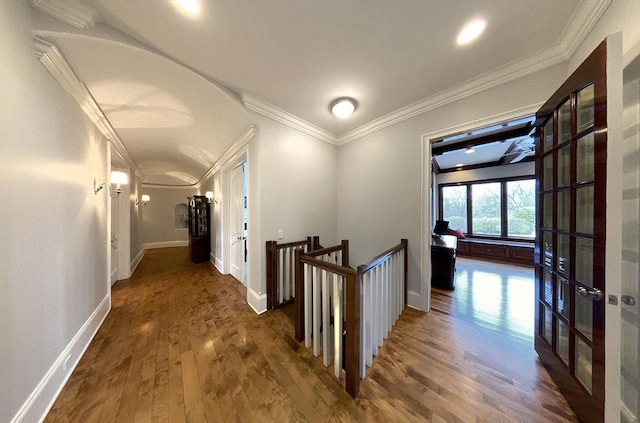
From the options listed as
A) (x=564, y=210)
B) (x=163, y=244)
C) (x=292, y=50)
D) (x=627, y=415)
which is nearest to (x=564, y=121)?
(x=564, y=210)

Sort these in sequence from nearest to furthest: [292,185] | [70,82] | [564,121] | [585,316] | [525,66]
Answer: [585,316], [564,121], [70,82], [525,66], [292,185]

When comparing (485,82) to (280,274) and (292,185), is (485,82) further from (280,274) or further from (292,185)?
(280,274)

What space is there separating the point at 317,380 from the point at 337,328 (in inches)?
16.1

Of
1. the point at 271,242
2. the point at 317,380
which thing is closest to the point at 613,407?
the point at 317,380

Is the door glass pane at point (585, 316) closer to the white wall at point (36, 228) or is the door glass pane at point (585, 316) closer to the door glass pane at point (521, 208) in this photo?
the white wall at point (36, 228)

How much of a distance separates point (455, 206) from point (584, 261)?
5.51 meters

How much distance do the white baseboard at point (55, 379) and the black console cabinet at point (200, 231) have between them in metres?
3.02

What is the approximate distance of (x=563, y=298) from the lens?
1382 millimetres

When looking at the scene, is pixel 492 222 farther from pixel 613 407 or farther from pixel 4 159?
pixel 4 159

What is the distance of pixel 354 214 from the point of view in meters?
3.26

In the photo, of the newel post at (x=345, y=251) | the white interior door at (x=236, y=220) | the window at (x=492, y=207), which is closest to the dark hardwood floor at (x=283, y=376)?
the newel post at (x=345, y=251)

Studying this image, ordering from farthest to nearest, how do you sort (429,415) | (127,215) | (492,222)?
(492,222), (127,215), (429,415)

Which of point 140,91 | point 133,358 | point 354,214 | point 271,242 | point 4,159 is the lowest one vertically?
point 133,358

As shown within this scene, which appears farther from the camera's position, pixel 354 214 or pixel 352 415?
pixel 354 214
